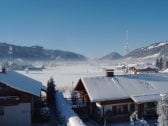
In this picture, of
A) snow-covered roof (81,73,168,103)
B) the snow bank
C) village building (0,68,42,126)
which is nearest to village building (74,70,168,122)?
snow-covered roof (81,73,168,103)

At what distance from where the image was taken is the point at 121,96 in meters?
28.9

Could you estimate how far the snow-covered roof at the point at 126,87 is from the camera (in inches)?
1136

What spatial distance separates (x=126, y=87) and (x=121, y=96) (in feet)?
7.03

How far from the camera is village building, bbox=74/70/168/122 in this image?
28.7 m

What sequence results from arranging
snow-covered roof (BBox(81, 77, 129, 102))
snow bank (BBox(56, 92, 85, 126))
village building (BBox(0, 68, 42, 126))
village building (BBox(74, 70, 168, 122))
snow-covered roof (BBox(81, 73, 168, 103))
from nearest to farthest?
snow bank (BBox(56, 92, 85, 126)) → village building (BBox(0, 68, 42, 126)) → snow-covered roof (BBox(81, 77, 129, 102)) → village building (BBox(74, 70, 168, 122)) → snow-covered roof (BBox(81, 73, 168, 103))

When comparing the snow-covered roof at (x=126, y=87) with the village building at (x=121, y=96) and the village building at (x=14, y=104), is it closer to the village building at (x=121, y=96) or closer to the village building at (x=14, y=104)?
the village building at (x=121, y=96)

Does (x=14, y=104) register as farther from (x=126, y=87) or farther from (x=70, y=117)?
(x=126, y=87)

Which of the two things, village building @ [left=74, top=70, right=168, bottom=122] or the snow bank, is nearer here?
the snow bank

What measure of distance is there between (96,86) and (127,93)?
293cm

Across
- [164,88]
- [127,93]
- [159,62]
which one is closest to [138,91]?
[127,93]

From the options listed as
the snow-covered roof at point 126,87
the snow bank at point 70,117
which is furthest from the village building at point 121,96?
the snow bank at point 70,117

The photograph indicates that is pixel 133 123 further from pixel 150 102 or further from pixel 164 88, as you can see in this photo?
pixel 164 88

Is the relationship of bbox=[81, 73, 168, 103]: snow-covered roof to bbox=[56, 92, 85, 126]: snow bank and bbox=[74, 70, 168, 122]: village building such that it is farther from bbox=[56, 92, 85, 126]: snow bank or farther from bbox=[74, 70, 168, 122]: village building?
bbox=[56, 92, 85, 126]: snow bank

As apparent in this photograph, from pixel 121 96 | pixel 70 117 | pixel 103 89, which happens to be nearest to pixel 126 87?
pixel 121 96
